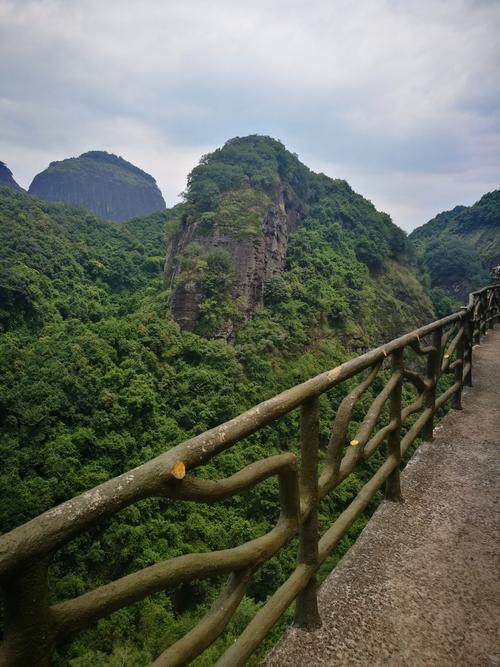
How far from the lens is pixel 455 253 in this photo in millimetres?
54188

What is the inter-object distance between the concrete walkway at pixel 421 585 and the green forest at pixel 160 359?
8.63 meters

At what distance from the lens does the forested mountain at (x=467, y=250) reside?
53.0m

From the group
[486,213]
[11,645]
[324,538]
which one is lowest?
[324,538]

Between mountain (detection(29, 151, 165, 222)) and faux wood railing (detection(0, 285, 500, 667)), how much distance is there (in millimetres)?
101797

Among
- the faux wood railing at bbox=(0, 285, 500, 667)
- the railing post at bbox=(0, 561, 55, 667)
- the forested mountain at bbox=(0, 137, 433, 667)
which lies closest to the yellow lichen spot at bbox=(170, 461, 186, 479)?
the faux wood railing at bbox=(0, 285, 500, 667)

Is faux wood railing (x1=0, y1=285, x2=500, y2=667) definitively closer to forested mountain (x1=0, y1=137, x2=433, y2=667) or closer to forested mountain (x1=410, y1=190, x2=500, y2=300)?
forested mountain (x1=0, y1=137, x2=433, y2=667)

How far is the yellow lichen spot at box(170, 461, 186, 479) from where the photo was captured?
0.91 m

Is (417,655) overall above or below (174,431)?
above

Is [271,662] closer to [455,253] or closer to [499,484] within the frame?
[499,484]

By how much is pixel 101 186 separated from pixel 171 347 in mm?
91315

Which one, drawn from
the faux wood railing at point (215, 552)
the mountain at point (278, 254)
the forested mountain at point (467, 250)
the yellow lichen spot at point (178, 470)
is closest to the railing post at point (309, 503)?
the faux wood railing at point (215, 552)

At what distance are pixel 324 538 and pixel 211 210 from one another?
Result: 35.4 metres

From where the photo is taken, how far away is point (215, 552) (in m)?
1.10

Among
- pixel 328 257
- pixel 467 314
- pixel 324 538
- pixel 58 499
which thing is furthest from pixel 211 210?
pixel 324 538
